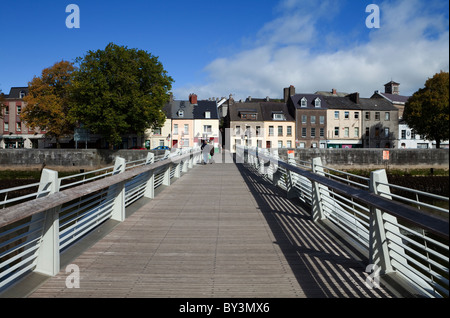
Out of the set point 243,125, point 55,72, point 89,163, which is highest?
point 55,72

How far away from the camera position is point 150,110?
38062 mm

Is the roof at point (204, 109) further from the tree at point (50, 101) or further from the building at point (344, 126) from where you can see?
the tree at point (50, 101)

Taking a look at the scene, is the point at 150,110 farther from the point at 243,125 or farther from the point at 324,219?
the point at 324,219

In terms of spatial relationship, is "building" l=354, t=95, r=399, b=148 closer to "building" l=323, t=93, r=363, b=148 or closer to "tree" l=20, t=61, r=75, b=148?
"building" l=323, t=93, r=363, b=148

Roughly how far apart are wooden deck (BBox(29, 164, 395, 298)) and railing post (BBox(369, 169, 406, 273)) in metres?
0.24

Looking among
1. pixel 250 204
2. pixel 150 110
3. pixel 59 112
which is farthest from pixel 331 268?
pixel 59 112

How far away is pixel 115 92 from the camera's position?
37.1 meters

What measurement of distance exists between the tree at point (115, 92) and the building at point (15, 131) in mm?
24954

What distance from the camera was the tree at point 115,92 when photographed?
119 ft

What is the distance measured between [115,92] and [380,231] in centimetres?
3713

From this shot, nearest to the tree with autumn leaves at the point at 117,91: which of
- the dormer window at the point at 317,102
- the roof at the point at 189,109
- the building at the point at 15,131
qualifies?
the roof at the point at 189,109

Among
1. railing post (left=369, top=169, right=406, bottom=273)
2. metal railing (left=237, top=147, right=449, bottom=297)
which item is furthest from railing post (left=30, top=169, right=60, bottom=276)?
railing post (left=369, top=169, right=406, bottom=273)

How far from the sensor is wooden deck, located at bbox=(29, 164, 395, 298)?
129 inches
